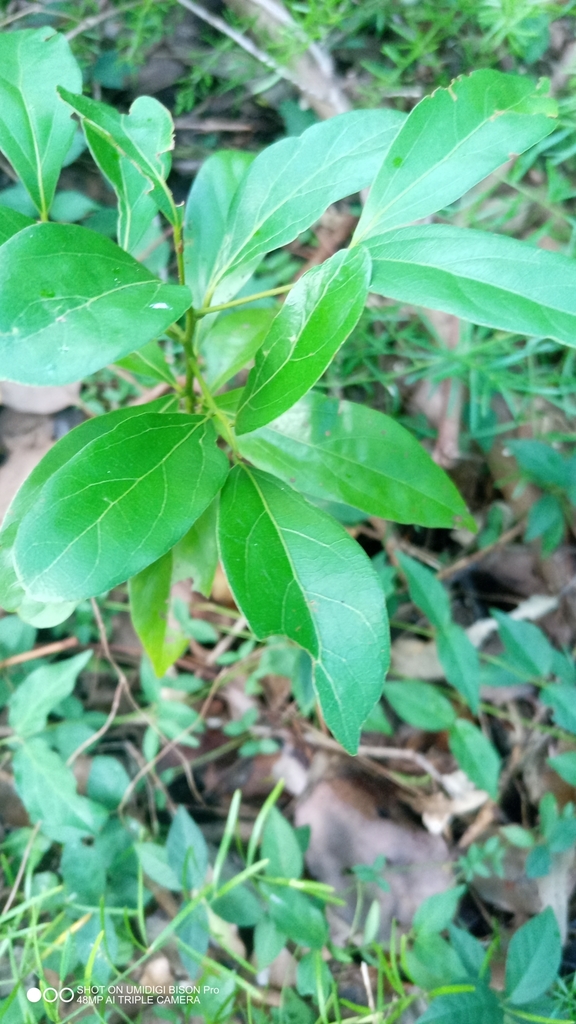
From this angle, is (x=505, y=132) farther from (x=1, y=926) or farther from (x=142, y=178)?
(x=1, y=926)

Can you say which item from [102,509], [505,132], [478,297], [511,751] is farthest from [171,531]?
[511,751]

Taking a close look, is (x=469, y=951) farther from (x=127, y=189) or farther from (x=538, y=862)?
(x=127, y=189)

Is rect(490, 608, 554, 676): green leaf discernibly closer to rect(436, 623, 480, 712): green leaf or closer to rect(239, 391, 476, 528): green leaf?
rect(436, 623, 480, 712): green leaf

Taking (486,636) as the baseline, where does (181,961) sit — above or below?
below

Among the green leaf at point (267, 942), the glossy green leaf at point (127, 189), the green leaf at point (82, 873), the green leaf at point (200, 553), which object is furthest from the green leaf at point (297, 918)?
the glossy green leaf at point (127, 189)

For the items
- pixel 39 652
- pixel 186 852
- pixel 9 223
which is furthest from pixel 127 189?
pixel 186 852

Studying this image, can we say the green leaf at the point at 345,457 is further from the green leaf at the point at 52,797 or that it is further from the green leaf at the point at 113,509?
the green leaf at the point at 52,797

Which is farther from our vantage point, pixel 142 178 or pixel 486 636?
pixel 486 636
